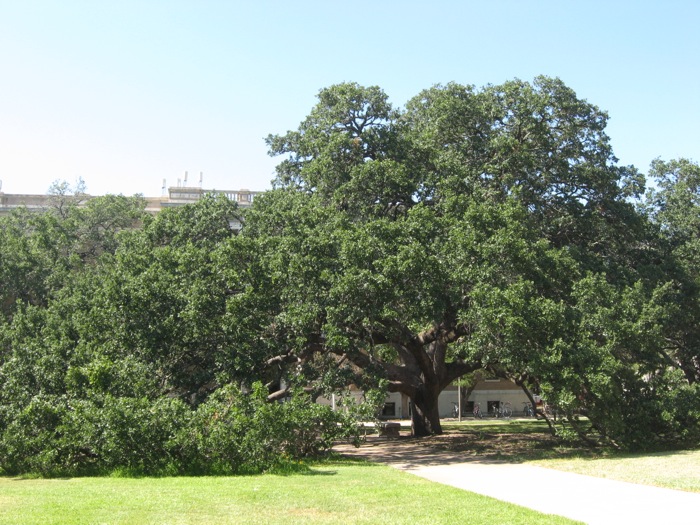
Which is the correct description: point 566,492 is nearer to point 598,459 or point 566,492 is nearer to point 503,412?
point 598,459

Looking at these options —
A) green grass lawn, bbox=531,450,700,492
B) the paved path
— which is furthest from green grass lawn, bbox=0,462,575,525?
green grass lawn, bbox=531,450,700,492

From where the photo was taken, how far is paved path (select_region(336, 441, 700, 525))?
33.4ft

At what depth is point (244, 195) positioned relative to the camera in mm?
42781

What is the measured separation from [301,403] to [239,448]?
2354mm

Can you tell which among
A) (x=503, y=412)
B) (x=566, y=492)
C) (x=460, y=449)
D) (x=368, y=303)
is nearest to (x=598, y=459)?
Result: (x=460, y=449)

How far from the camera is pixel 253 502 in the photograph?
422 inches

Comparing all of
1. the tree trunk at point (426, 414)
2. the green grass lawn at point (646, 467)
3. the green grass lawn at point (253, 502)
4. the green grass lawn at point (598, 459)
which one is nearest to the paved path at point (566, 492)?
the green grass lawn at point (646, 467)

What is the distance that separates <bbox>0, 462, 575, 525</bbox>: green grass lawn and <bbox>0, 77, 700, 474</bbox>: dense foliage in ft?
8.25

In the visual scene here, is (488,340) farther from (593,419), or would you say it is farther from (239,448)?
(239,448)

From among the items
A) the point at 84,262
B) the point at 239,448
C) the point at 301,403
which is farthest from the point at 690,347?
the point at 84,262

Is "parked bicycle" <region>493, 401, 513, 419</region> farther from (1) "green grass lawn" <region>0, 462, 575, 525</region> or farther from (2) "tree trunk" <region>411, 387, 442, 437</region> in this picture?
(1) "green grass lawn" <region>0, 462, 575, 525</region>

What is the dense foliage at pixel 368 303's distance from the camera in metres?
16.8

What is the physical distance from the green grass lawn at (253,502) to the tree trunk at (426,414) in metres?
14.0

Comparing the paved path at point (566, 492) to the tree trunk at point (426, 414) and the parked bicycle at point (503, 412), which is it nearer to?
the tree trunk at point (426, 414)
